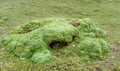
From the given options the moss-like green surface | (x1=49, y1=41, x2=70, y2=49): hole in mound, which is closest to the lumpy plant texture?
(x1=49, y1=41, x2=70, y2=49): hole in mound

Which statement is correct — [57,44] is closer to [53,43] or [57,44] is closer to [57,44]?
[57,44]

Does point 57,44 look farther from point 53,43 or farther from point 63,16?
point 63,16

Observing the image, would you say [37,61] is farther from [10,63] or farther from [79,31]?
[79,31]

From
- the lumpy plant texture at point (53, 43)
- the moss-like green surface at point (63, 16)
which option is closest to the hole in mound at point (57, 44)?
the lumpy plant texture at point (53, 43)

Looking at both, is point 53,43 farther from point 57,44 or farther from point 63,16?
point 63,16

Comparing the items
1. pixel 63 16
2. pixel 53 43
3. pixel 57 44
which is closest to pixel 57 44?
pixel 57 44

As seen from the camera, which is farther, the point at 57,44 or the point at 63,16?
the point at 63,16

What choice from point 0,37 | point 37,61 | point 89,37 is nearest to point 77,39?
point 89,37

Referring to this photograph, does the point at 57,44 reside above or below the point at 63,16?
above

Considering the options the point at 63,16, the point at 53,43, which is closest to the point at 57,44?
the point at 53,43

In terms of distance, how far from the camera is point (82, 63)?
6.63m

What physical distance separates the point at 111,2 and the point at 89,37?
8.00 m

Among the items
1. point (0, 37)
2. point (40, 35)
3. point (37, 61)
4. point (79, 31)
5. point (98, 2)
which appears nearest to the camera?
point (37, 61)

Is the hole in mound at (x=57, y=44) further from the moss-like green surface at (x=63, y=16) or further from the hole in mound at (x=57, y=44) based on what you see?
the moss-like green surface at (x=63, y=16)
